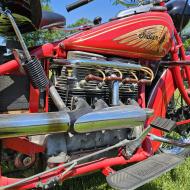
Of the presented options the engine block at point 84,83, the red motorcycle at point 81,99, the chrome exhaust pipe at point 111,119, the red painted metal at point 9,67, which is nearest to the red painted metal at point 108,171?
the red motorcycle at point 81,99

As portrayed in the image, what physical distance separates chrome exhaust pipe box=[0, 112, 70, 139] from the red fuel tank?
686 millimetres

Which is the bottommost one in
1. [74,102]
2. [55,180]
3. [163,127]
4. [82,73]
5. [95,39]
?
[55,180]

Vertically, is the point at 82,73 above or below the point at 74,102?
above

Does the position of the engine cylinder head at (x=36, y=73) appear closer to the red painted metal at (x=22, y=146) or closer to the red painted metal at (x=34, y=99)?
the red painted metal at (x=34, y=99)

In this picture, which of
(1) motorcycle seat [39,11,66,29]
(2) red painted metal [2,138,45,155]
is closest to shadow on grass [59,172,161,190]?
(2) red painted metal [2,138,45,155]

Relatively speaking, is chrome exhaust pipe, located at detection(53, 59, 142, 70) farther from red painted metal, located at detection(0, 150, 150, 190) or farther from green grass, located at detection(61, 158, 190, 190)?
green grass, located at detection(61, 158, 190, 190)

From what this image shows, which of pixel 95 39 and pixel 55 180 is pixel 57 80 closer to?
pixel 95 39

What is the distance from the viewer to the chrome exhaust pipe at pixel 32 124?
236 centimetres

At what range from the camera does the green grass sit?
375 centimetres

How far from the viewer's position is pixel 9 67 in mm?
2576

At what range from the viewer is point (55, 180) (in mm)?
2695

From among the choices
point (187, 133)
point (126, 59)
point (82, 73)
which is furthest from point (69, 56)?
point (187, 133)

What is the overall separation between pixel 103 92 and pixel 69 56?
421mm

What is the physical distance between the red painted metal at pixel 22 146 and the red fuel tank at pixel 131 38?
0.81 m
